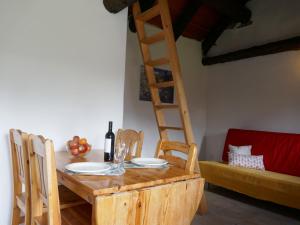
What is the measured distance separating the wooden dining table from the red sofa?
1.85 metres

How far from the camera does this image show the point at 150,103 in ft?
13.8

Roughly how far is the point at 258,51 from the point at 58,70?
3304 millimetres

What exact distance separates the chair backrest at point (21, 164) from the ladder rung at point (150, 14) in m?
1.87

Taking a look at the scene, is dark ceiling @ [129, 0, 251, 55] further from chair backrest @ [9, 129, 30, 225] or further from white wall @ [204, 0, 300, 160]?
chair backrest @ [9, 129, 30, 225]

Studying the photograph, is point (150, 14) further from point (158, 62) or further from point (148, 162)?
point (148, 162)

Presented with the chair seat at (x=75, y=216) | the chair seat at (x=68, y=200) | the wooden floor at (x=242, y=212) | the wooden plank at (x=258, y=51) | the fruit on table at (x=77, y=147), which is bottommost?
the wooden floor at (x=242, y=212)

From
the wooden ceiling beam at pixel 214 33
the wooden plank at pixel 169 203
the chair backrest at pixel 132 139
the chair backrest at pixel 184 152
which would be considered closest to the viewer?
the wooden plank at pixel 169 203

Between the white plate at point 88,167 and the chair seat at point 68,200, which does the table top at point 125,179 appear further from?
the chair seat at point 68,200

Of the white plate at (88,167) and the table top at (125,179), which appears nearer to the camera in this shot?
the table top at (125,179)

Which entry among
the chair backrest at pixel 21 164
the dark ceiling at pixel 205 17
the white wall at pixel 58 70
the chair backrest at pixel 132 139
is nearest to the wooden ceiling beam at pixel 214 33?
the dark ceiling at pixel 205 17

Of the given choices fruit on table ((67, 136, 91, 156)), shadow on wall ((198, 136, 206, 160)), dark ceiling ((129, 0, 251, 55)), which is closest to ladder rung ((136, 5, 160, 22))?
dark ceiling ((129, 0, 251, 55))

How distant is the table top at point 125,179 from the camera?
44.8 inches

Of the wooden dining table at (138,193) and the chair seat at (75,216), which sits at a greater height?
the wooden dining table at (138,193)

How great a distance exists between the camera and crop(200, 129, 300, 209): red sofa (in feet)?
9.24
